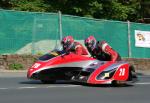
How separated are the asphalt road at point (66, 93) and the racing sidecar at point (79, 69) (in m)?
0.25

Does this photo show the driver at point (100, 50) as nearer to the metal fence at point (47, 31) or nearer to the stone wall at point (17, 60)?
the stone wall at point (17, 60)

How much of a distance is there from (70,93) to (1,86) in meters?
2.38

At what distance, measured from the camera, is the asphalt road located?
13523 mm

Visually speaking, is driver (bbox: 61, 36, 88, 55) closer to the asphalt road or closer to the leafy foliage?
the asphalt road

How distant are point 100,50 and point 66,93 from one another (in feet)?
10.1

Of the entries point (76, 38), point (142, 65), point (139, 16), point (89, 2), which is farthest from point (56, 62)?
point (139, 16)

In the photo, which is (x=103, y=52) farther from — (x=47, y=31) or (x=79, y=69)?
(x=47, y=31)

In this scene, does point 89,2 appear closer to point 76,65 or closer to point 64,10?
point 64,10

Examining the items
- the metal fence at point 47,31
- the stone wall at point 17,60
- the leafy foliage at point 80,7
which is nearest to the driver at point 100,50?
the stone wall at point 17,60

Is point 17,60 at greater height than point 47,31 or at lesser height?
lesser

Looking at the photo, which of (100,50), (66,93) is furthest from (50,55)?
(66,93)

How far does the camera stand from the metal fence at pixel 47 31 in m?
23.3

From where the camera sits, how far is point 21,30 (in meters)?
23.5

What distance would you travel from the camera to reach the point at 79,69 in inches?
683
